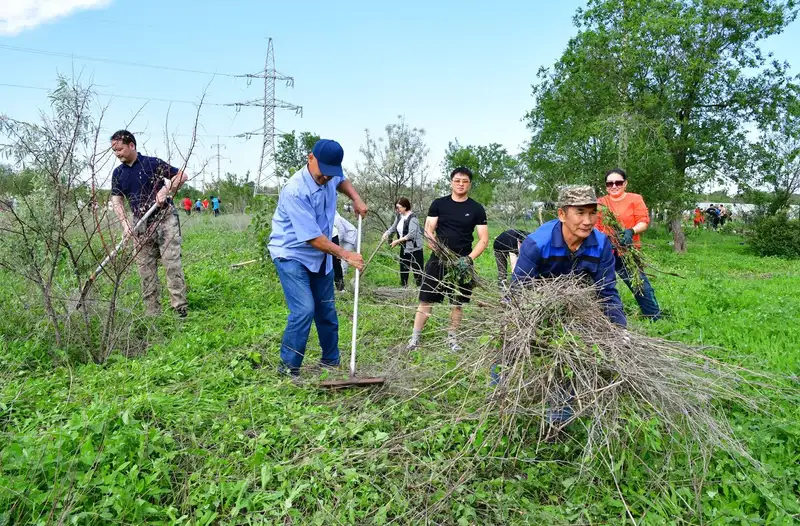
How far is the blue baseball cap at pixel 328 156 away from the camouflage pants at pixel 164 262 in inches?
78.9

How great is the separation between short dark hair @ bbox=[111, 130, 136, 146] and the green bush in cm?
1553

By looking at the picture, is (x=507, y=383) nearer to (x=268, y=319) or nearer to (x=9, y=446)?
(x=9, y=446)

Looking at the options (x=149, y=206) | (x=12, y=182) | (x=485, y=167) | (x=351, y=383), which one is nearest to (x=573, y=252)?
(x=351, y=383)

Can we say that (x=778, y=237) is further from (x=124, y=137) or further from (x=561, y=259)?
(x=124, y=137)

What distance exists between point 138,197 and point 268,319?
164cm

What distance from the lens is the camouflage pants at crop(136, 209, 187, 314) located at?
191 inches

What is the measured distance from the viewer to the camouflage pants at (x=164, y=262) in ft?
15.9

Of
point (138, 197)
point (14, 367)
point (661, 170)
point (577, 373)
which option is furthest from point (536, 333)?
point (661, 170)

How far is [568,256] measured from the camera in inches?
108

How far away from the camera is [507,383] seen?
2266 mm

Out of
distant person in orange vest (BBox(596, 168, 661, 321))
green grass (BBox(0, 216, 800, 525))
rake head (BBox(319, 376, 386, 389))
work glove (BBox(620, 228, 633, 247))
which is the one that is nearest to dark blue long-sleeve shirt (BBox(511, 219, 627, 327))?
green grass (BBox(0, 216, 800, 525))

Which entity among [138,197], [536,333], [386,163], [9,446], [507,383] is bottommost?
[9,446]

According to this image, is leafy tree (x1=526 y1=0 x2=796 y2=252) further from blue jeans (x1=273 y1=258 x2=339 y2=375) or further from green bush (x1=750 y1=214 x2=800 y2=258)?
blue jeans (x1=273 y1=258 x2=339 y2=375)

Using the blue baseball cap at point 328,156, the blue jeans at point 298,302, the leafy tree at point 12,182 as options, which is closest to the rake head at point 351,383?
the blue jeans at point 298,302
